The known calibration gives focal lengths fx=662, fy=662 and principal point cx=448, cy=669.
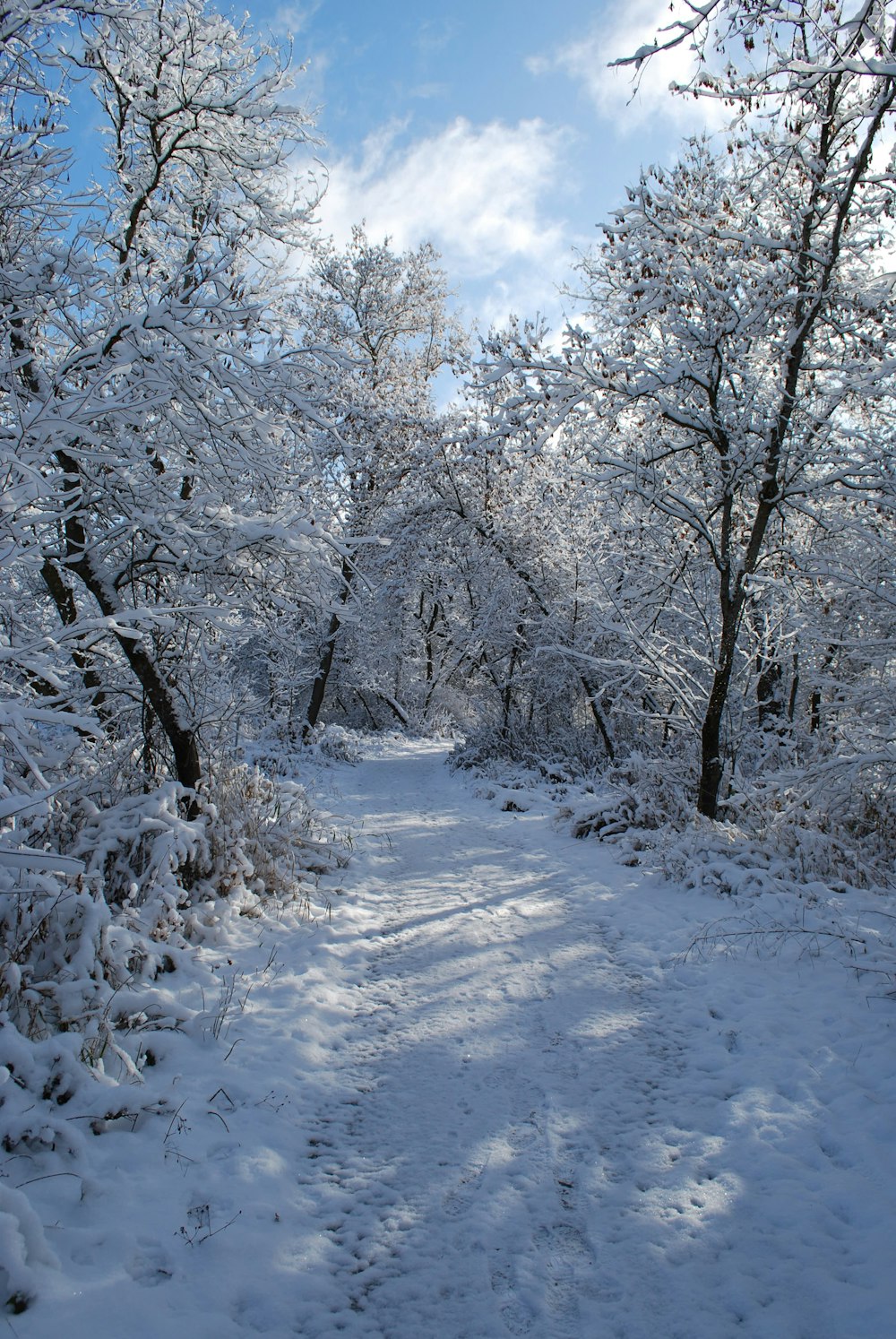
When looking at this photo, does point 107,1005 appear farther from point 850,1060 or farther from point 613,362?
point 613,362

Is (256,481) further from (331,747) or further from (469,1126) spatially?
(331,747)

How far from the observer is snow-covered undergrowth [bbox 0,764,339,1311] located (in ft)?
8.52

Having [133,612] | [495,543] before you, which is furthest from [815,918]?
[495,543]

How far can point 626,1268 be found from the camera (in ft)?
7.81

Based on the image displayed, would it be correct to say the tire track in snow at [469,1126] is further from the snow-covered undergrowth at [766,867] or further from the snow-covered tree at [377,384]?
the snow-covered tree at [377,384]

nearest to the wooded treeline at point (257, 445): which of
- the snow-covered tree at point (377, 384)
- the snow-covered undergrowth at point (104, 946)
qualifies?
the snow-covered undergrowth at point (104, 946)

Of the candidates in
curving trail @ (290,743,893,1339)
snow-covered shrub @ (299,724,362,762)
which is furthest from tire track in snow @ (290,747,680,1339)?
snow-covered shrub @ (299,724,362,762)

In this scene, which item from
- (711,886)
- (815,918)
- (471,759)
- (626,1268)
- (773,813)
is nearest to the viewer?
(626,1268)

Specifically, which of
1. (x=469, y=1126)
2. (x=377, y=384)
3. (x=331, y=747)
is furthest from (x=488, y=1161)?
(x=377, y=384)

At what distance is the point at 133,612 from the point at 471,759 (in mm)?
13198

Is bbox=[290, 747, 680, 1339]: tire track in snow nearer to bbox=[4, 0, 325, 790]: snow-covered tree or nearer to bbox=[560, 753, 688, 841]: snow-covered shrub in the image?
bbox=[560, 753, 688, 841]: snow-covered shrub

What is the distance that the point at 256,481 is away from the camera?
212 inches

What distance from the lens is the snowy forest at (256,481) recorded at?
350 centimetres

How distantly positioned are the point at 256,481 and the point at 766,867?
18.8 feet
